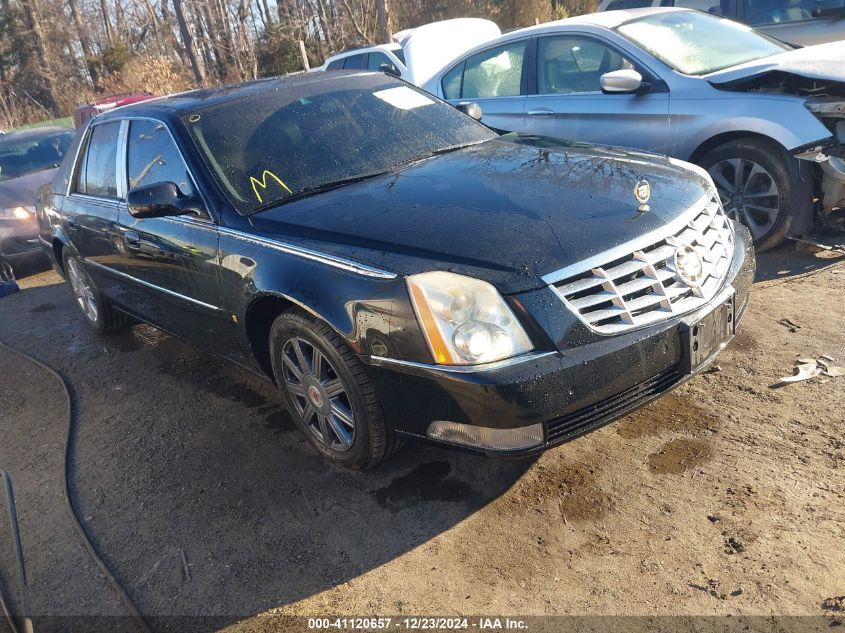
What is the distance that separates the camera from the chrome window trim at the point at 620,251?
2.50 meters

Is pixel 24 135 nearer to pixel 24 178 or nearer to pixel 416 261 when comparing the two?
pixel 24 178

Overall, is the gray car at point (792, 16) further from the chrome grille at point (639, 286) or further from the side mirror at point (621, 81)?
the chrome grille at point (639, 286)

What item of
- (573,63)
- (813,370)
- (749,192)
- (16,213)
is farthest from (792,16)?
(16,213)

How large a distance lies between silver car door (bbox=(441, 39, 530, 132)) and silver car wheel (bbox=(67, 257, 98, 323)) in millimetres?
3203

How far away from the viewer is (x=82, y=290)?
5.72 m

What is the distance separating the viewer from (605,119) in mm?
5383

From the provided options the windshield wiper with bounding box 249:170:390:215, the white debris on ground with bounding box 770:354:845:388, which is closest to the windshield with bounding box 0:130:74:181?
the windshield wiper with bounding box 249:170:390:215

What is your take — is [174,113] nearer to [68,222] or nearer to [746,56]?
[68,222]

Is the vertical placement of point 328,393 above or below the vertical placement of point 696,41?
below

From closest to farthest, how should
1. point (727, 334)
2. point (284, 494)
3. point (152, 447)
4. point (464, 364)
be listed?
1. point (464, 364)
2. point (727, 334)
3. point (284, 494)
4. point (152, 447)

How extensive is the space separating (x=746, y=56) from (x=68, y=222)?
16.8 ft

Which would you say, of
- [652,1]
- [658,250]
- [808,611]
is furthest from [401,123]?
[652,1]

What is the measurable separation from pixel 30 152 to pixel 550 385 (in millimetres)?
9445

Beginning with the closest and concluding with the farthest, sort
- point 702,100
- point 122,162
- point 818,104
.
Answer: point 122,162 → point 818,104 → point 702,100
